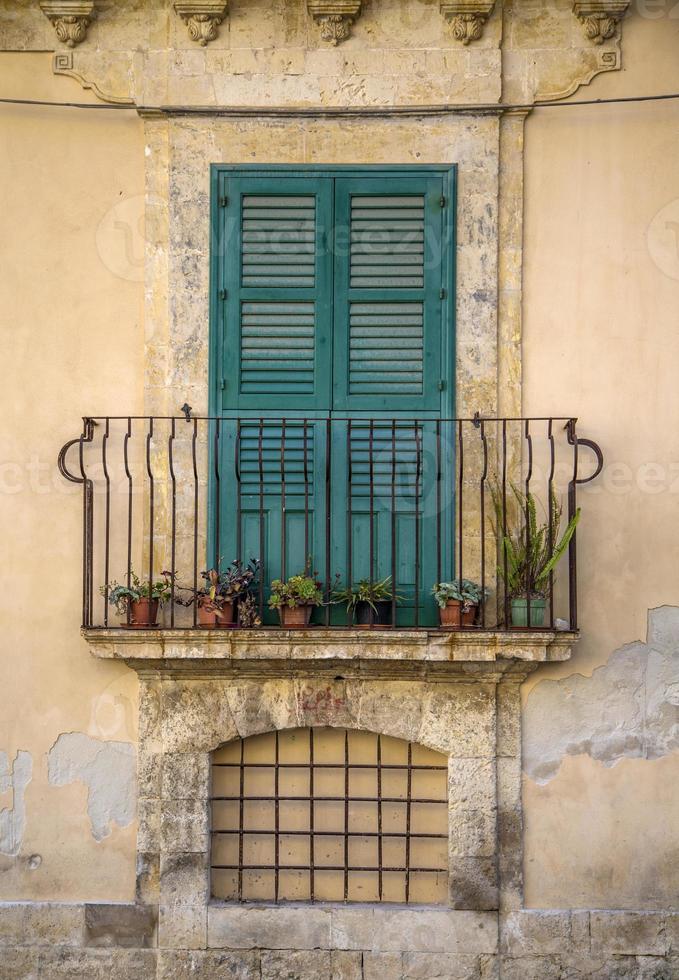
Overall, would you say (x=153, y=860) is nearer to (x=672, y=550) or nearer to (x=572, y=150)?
(x=672, y=550)

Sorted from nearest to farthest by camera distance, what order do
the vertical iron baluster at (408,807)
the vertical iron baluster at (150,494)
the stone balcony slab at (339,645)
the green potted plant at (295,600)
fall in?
the stone balcony slab at (339,645) < the green potted plant at (295,600) < the vertical iron baluster at (150,494) < the vertical iron baluster at (408,807)

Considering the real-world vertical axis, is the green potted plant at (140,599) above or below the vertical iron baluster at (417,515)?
below

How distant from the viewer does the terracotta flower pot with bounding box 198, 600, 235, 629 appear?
24.7 ft

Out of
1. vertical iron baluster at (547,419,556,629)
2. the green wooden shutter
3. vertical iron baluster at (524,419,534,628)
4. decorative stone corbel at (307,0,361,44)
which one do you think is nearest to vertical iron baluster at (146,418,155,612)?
the green wooden shutter

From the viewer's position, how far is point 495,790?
7.62 m

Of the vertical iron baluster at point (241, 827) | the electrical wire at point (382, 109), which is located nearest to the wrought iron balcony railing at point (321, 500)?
the vertical iron baluster at point (241, 827)

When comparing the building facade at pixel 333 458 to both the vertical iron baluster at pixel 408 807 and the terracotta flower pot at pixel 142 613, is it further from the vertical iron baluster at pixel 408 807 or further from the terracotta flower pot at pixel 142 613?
the terracotta flower pot at pixel 142 613

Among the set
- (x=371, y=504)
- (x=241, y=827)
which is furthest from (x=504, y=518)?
(x=241, y=827)

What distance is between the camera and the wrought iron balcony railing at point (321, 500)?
304 inches

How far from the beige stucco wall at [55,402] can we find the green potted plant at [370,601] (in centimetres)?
125

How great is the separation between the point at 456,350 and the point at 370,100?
4.70 ft

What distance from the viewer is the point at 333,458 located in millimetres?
7812

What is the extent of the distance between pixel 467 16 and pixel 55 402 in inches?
120

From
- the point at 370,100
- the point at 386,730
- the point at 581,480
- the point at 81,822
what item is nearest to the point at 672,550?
the point at 581,480
